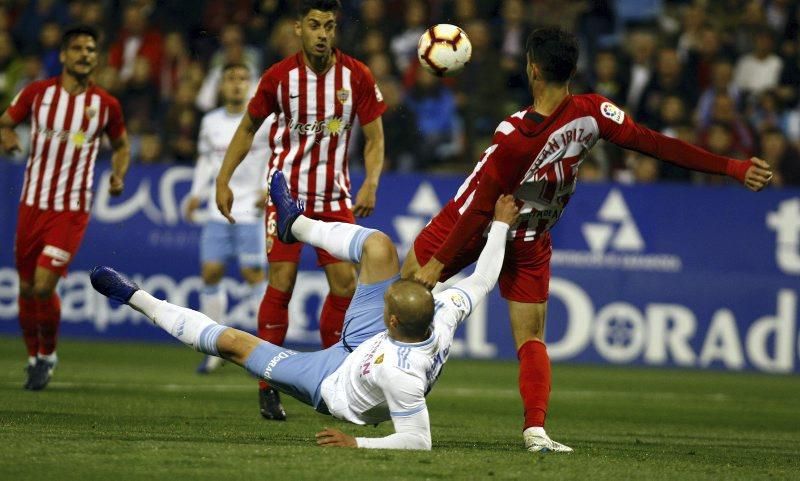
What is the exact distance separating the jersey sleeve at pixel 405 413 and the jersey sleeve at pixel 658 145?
65.7 inches

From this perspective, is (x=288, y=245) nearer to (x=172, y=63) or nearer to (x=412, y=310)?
(x=412, y=310)

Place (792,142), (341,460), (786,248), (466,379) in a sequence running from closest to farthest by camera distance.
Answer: (341,460), (466,379), (786,248), (792,142)

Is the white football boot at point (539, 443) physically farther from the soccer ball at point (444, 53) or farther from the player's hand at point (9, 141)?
the player's hand at point (9, 141)

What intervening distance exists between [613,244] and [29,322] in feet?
20.1

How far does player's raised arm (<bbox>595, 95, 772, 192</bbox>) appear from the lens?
677 cm

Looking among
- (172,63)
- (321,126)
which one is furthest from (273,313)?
(172,63)

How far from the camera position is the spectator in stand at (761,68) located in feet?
50.7

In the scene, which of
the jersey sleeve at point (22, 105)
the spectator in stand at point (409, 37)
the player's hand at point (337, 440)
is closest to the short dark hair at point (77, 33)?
the jersey sleeve at point (22, 105)

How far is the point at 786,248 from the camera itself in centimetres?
1351

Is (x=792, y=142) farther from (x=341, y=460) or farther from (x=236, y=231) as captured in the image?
(x=341, y=460)

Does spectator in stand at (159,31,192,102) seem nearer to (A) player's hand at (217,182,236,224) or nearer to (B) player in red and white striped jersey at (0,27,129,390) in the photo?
(B) player in red and white striped jersey at (0,27,129,390)

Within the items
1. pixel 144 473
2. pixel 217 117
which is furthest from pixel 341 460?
pixel 217 117

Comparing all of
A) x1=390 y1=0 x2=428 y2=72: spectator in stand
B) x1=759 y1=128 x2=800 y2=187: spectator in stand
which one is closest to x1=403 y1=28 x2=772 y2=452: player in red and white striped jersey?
→ x1=759 y1=128 x2=800 y2=187: spectator in stand

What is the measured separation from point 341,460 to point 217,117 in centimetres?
728
